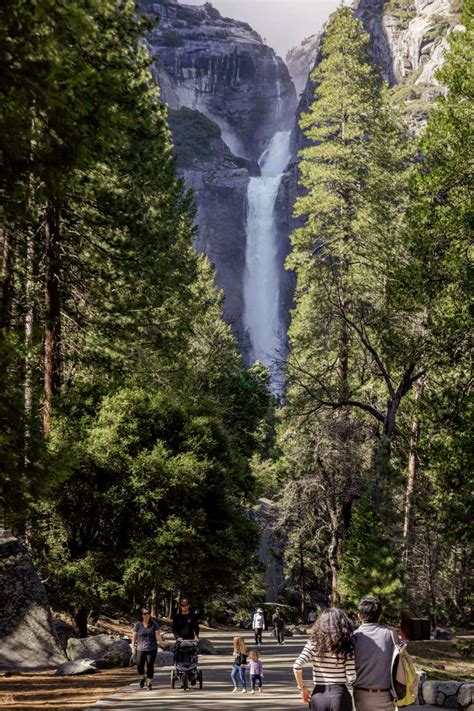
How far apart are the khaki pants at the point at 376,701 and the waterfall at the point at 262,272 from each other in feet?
309

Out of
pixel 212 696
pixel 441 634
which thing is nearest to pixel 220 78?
pixel 441 634

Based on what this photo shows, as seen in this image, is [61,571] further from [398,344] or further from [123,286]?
[398,344]

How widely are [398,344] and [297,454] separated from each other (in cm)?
639

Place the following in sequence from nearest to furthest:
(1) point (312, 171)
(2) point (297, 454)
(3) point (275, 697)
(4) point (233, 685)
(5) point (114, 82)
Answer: (5) point (114, 82), (3) point (275, 697), (4) point (233, 685), (2) point (297, 454), (1) point (312, 171)

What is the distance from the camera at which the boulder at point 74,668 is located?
1498 cm

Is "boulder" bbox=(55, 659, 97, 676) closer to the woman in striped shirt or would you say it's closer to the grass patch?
the grass patch

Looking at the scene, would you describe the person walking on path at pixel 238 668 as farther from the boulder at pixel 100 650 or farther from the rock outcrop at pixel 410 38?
the rock outcrop at pixel 410 38

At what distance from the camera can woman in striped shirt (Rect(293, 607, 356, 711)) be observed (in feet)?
19.3

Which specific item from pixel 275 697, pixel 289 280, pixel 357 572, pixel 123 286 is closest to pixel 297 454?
pixel 357 572

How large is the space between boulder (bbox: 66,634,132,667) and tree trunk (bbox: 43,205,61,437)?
4723mm

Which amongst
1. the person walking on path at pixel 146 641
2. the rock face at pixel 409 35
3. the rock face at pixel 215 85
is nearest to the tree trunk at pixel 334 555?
the person walking on path at pixel 146 641

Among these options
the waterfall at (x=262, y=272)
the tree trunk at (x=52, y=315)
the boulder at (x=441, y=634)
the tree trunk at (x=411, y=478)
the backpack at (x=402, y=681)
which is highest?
the waterfall at (x=262, y=272)

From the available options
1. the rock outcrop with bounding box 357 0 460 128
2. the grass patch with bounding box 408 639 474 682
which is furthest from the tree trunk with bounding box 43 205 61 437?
the rock outcrop with bounding box 357 0 460 128

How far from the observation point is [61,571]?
1827 cm
